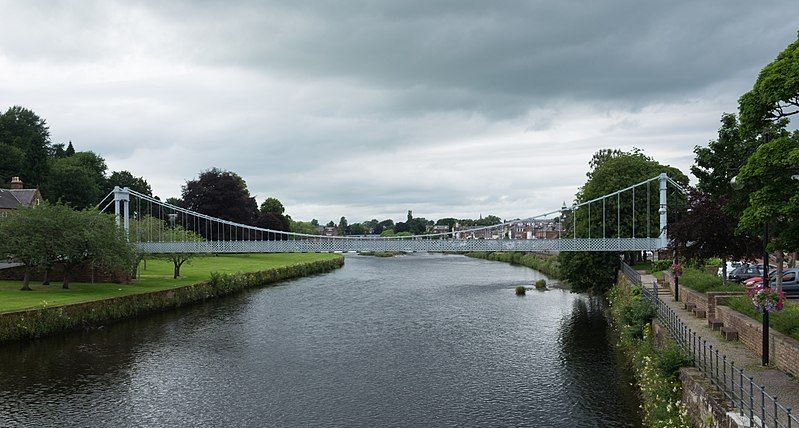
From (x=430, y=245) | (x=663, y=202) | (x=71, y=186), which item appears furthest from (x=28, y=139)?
(x=663, y=202)

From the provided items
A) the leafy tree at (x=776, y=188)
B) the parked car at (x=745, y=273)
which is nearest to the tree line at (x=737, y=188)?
the leafy tree at (x=776, y=188)

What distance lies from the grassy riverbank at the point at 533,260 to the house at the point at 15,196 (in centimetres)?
A: 5936

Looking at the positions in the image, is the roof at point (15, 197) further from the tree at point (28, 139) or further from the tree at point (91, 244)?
the tree at point (91, 244)

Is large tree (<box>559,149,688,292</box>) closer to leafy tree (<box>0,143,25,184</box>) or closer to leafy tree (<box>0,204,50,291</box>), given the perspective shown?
leafy tree (<box>0,204,50,291</box>)

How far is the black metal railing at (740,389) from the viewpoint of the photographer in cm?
979

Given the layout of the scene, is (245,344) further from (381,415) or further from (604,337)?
(604,337)

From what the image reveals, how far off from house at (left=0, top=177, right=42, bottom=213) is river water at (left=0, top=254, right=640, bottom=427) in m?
→ 43.2

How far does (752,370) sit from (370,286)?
42.1 metres

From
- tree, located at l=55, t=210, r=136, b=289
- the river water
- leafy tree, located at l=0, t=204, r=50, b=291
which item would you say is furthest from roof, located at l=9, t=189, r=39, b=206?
the river water

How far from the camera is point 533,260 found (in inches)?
3095

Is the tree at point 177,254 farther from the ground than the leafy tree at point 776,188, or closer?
closer

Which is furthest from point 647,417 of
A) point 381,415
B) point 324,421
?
point 324,421

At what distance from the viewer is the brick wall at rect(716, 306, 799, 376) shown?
13.3 m

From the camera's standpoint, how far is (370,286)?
54406mm
